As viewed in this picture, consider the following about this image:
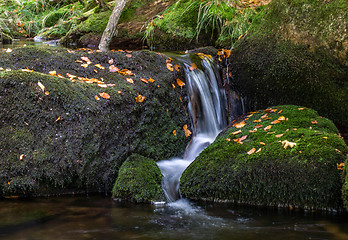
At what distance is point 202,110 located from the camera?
5738 millimetres

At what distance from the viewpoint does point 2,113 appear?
3.98m

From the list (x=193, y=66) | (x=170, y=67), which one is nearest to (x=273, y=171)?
(x=170, y=67)

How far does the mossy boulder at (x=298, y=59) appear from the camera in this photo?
535cm

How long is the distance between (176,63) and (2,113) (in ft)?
8.54

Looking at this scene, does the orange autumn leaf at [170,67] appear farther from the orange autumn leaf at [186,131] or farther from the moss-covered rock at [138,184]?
the moss-covered rock at [138,184]

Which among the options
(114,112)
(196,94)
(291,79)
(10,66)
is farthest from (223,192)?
(10,66)

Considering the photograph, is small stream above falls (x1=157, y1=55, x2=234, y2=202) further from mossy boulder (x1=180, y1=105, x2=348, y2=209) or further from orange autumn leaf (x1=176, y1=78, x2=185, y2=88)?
mossy boulder (x1=180, y1=105, x2=348, y2=209)

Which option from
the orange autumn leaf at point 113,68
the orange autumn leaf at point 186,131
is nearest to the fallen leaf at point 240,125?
the orange autumn leaf at point 186,131

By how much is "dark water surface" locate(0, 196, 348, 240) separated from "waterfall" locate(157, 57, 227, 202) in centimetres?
97

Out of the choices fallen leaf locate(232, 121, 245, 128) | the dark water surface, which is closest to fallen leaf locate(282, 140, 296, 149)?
the dark water surface

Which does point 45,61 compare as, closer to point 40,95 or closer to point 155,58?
point 40,95

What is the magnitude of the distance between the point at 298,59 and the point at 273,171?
8.03 feet

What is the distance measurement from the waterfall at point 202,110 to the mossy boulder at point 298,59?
0.41 m

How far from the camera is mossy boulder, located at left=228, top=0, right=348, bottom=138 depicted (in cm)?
535
